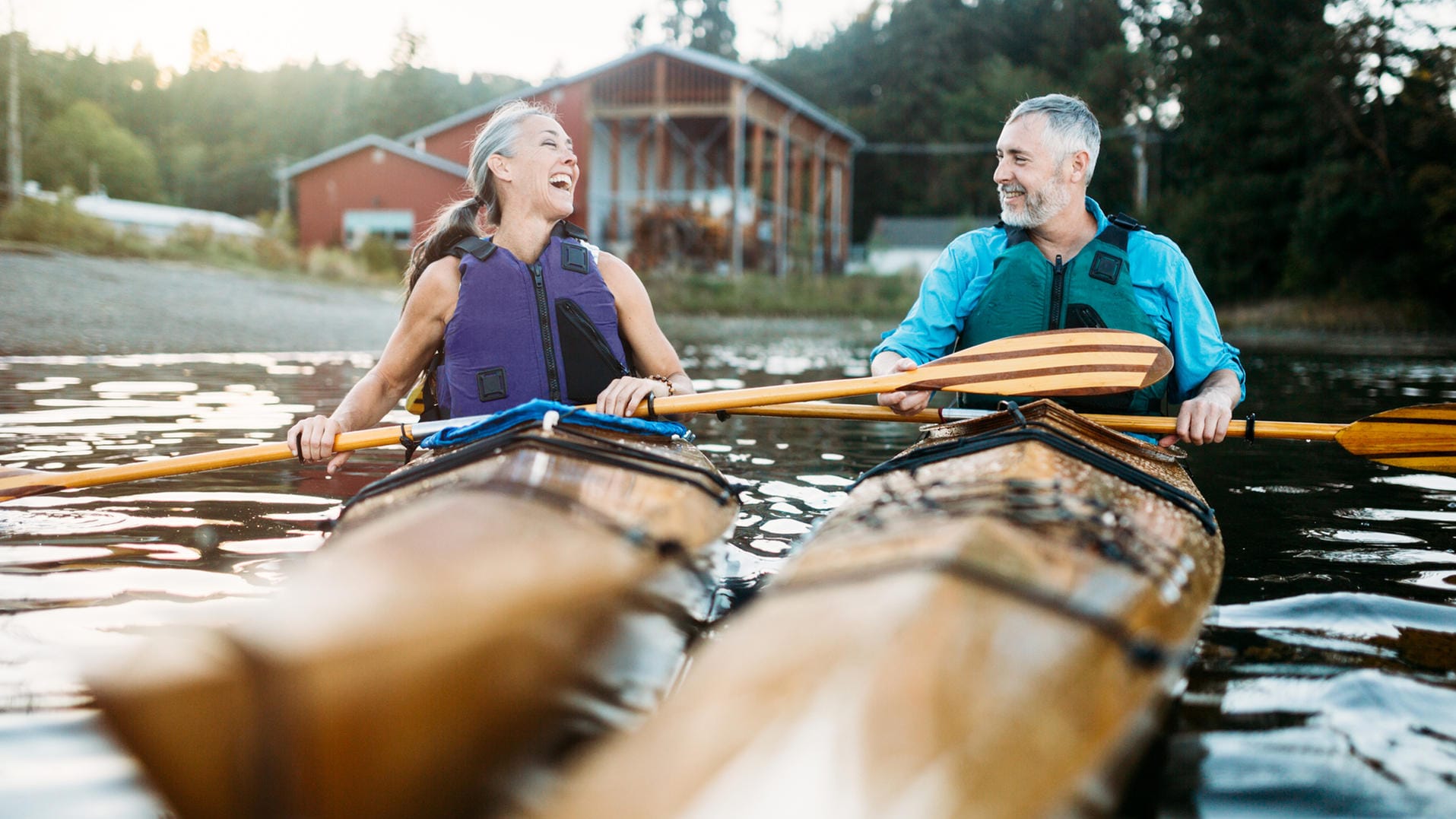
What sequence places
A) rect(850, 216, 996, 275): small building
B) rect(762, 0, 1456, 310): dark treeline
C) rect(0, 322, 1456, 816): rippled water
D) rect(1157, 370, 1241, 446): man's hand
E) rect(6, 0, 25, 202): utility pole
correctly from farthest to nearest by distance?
rect(850, 216, 996, 275): small building → rect(6, 0, 25, 202): utility pole → rect(762, 0, 1456, 310): dark treeline → rect(1157, 370, 1241, 446): man's hand → rect(0, 322, 1456, 816): rippled water

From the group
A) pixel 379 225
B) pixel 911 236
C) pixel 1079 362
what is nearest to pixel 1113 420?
pixel 1079 362

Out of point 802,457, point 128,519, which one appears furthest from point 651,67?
point 128,519

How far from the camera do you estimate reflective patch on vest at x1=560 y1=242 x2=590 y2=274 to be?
3.43 metres

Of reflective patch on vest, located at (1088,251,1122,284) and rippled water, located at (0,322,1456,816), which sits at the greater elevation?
reflective patch on vest, located at (1088,251,1122,284)

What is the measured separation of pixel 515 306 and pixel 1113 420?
1771mm

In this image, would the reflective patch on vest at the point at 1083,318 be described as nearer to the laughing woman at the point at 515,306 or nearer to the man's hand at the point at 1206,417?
the man's hand at the point at 1206,417

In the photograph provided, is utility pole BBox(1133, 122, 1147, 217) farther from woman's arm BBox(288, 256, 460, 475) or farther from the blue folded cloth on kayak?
the blue folded cloth on kayak

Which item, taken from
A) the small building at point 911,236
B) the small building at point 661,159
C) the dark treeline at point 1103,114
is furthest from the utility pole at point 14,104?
the small building at point 911,236

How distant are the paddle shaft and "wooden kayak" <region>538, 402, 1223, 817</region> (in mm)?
1114

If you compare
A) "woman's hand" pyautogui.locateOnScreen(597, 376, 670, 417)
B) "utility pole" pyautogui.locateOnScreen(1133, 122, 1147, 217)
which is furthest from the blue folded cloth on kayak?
"utility pole" pyautogui.locateOnScreen(1133, 122, 1147, 217)

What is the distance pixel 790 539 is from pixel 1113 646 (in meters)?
2.05

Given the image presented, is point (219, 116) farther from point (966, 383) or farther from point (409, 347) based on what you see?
point (966, 383)

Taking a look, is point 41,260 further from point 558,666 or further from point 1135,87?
point 1135,87

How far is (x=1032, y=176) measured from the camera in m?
3.49
